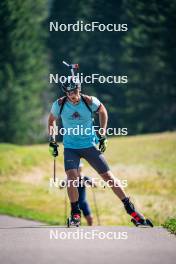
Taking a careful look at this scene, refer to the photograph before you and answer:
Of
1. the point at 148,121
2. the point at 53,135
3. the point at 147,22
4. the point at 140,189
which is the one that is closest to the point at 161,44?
the point at 147,22

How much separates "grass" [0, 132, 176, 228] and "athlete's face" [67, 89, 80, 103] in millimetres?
6670

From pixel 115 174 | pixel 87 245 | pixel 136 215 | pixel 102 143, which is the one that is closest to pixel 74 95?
pixel 102 143

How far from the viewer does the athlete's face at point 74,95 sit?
1143 cm

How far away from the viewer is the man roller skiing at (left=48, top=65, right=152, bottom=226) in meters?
11.5

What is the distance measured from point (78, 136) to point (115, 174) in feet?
63.0

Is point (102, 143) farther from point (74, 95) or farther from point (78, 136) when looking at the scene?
point (74, 95)

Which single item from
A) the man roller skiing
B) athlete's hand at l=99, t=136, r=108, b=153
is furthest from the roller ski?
athlete's hand at l=99, t=136, r=108, b=153

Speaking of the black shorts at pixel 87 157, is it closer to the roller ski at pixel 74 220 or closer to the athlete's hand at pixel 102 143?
the athlete's hand at pixel 102 143

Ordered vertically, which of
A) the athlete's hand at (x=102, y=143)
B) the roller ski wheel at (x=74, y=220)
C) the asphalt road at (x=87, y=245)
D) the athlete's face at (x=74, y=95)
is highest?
the athlete's face at (x=74, y=95)

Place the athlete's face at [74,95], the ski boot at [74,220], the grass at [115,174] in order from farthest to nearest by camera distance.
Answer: the grass at [115,174], the ski boot at [74,220], the athlete's face at [74,95]

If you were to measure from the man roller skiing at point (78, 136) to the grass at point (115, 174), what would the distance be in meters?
5.95

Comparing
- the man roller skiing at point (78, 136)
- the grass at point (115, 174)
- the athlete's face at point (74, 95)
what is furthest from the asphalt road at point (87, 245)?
the grass at point (115, 174)

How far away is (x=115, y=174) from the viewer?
3070 cm

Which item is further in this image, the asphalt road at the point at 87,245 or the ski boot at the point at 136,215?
the ski boot at the point at 136,215
